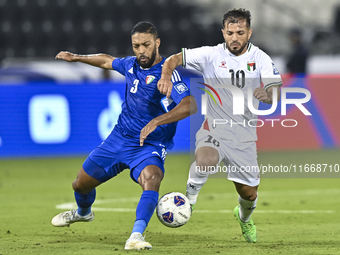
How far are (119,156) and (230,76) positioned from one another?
1.30 m

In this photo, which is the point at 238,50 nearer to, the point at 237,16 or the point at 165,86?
the point at 237,16

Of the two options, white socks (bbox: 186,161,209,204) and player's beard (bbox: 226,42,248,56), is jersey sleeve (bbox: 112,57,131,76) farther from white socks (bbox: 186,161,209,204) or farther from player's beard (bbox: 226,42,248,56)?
white socks (bbox: 186,161,209,204)

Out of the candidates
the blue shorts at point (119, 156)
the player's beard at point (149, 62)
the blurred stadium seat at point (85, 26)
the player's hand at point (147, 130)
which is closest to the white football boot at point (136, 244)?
the blue shorts at point (119, 156)

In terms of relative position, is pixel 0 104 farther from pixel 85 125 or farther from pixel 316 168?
pixel 316 168

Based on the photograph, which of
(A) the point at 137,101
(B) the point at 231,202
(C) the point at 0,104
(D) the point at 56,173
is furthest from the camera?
(C) the point at 0,104

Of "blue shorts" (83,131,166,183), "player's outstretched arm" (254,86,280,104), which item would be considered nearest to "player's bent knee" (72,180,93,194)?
"blue shorts" (83,131,166,183)

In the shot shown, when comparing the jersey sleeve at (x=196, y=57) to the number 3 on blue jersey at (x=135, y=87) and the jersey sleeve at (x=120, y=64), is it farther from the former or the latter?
the jersey sleeve at (x=120, y=64)

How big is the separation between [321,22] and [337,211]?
39.8 feet

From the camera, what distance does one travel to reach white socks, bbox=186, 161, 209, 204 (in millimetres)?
5607

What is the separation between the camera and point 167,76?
527 cm

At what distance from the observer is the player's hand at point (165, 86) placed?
5.17m

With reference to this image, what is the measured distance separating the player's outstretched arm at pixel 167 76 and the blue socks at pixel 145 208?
2.90 feet

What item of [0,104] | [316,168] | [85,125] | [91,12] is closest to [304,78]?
[316,168]

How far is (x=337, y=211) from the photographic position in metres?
7.46
